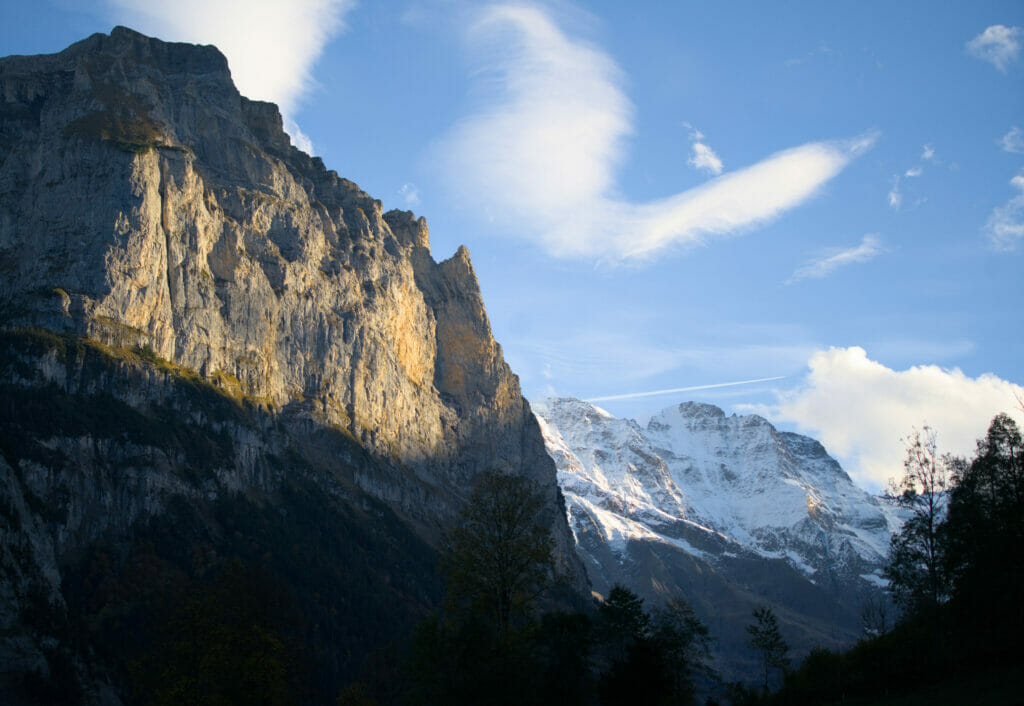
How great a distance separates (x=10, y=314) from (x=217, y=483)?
156 ft

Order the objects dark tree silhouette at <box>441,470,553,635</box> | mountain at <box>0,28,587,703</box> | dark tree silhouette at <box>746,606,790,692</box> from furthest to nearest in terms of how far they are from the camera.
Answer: mountain at <box>0,28,587,703</box>, dark tree silhouette at <box>746,606,790,692</box>, dark tree silhouette at <box>441,470,553,635</box>

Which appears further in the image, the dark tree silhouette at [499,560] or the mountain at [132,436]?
the mountain at [132,436]

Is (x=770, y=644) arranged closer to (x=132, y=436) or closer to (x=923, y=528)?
(x=923, y=528)

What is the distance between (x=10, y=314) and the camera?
16100cm

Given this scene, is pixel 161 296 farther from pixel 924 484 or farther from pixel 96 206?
pixel 924 484

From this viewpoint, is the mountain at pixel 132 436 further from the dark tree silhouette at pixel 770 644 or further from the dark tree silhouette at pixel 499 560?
the dark tree silhouette at pixel 499 560

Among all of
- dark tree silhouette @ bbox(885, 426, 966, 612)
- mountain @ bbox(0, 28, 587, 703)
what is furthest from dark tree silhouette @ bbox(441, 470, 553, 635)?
mountain @ bbox(0, 28, 587, 703)

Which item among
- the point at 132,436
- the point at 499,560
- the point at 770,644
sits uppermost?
the point at 132,436

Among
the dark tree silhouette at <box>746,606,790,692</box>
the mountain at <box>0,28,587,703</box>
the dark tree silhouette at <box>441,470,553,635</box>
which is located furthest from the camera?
the mountain at <box>0,28,587,703</box>

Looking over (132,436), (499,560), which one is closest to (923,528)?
(499,560)

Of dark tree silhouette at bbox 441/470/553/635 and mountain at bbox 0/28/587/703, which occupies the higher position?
mountain at bbox 0/28/587/703

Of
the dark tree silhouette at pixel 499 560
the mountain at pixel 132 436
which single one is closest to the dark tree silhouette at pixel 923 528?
the dark tree silhouette at pixel 499 560

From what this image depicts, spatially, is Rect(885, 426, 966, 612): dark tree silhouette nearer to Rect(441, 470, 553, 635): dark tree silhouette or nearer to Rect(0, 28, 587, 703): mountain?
A: Rect(441, 470, 553, 635): dark tree silhouette

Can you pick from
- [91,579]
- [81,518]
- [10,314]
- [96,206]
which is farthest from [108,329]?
[91,579]
